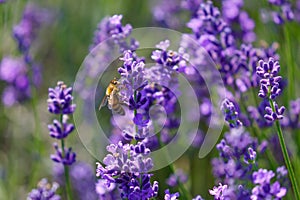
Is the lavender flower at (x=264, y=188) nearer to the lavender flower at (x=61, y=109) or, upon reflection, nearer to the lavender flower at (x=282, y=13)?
the lavender flower at (x=61, y=109)

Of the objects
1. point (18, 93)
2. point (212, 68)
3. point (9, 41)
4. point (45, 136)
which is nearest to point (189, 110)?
point (212, 68)

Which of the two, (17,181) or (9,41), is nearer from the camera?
(17,181)

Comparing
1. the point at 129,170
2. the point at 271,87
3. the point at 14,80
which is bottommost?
the point at 129,170

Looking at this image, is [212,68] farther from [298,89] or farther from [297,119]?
[298,89]

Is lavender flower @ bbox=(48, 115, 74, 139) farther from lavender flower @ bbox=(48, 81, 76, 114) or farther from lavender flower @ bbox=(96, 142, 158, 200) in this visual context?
lavender flower @ bbox=(96, 142, 158, 200)

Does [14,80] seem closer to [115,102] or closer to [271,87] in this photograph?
[115,102]

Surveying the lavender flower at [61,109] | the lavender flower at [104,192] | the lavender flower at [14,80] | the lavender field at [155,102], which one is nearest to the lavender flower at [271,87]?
the lavender field at [155,102]

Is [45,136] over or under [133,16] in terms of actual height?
under

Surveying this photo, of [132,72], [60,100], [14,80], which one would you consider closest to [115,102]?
[60,100]

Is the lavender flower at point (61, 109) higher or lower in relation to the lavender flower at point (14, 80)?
lower
